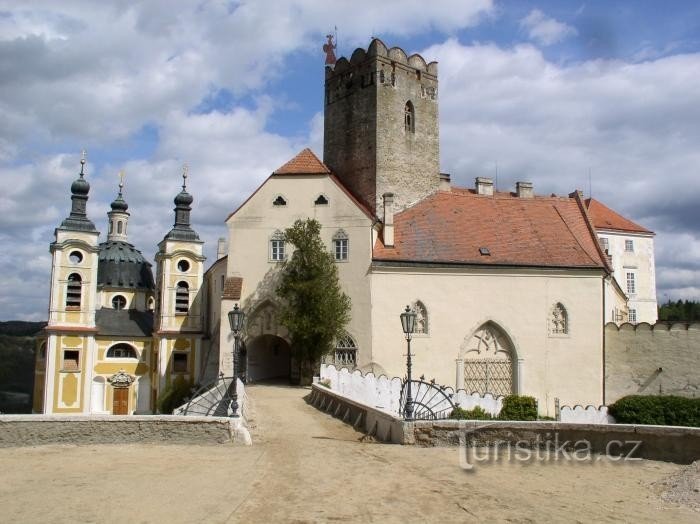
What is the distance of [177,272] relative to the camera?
45.9m

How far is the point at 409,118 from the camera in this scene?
37469 millimetres

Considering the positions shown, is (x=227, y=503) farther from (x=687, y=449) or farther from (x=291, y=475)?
(x=687, y=449)

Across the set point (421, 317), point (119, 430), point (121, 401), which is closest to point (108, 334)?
point (121, 401)

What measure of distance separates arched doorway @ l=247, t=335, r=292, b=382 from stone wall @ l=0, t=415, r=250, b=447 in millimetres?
17914

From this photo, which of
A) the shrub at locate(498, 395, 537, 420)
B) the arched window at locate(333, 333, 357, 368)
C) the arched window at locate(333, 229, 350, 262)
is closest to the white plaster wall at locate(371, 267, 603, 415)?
the arched window at locate(333, 333, 357, 368)

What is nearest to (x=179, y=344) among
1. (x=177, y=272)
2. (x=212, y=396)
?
(x=177, y=272)

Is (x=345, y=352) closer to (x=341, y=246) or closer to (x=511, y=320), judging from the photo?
(x=341, y=246)

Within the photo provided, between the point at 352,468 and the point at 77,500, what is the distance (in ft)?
13.9

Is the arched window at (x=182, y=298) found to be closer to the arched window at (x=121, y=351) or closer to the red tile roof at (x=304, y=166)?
the arched window at (x=121, y=351)

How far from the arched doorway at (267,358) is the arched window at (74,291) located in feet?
52.8

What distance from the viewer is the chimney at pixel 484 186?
40281mm

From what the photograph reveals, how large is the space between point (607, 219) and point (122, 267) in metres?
38.4

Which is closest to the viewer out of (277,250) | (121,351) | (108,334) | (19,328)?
(277,250)

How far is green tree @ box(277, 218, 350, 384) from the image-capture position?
29.9 m
